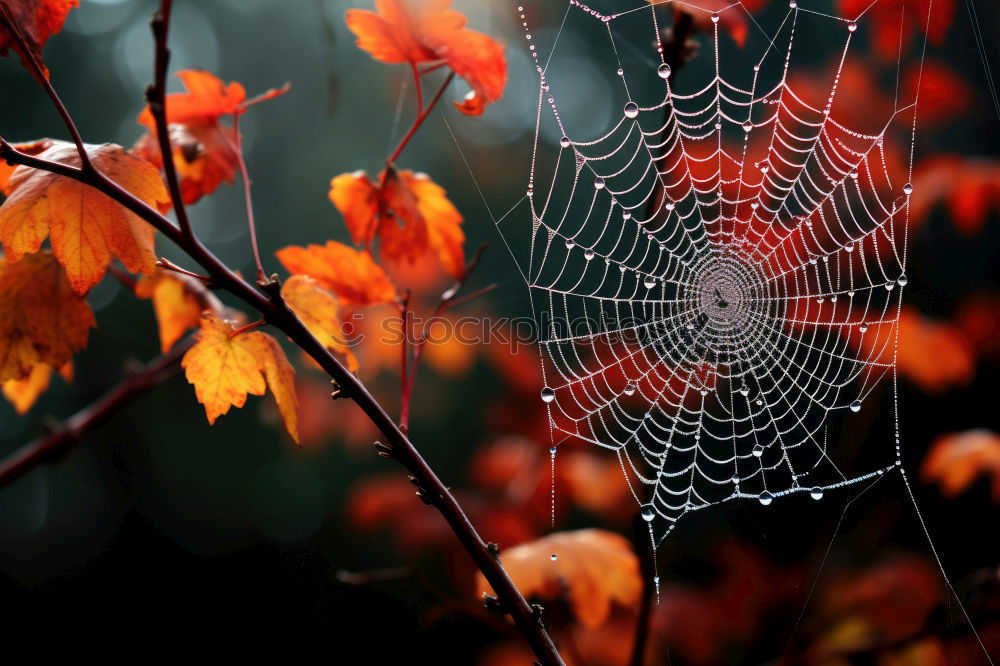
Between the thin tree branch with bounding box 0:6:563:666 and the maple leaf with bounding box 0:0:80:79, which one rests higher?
the maple leaf with bounding box 0:0:80:79

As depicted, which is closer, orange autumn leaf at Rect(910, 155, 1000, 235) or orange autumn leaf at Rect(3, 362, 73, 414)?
orange autumn leaf at Rect(3, 362, 73, 414)

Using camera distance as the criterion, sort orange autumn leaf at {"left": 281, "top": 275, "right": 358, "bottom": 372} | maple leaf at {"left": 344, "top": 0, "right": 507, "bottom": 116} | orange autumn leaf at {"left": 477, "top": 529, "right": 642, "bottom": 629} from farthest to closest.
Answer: orange autumn leaf at {"left": 477, "top": 529, "right": 642, "bottom": 629} < maple leaf at {"left": 344, "top": 0, "right": 507, "bottom": 116} < orange autumn leaf at {"left": 281, "top": 275, "right": 358, "bottom": 372}

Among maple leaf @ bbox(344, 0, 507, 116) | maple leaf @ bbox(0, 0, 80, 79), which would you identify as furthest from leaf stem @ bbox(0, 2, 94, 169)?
maple leaf @ bbox(344, 0, 507, 116)

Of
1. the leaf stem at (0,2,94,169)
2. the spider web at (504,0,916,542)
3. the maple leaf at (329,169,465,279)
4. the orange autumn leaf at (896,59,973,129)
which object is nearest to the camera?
the leaf stem at (0,2,94,169)

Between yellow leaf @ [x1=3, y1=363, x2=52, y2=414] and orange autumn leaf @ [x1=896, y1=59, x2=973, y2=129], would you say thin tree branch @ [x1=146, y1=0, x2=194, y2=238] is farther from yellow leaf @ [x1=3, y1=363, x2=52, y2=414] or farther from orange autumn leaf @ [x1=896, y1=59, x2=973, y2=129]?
orange autumn leaf @ [x1=896, y1=59, x2=973, y2=129]

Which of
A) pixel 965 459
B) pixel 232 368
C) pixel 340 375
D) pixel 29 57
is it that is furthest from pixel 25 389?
pixel 965 459

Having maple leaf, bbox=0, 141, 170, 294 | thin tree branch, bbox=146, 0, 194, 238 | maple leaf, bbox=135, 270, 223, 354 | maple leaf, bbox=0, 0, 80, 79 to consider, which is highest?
maple leaf, bbox=0, 0, 80, 79

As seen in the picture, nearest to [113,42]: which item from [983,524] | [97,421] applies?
[97,421]

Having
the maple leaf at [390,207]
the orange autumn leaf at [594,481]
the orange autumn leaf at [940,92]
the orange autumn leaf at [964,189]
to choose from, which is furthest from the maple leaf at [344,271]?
the orange autumn leaf at [940,92]

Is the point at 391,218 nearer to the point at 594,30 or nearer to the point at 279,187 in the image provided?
the point at 594,30
